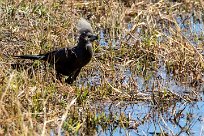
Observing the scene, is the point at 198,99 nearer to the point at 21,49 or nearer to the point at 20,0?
the point at 21,49

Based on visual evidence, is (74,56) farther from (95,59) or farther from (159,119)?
(159,119)

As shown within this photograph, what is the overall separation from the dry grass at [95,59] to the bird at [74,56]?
→ 0.52 ft

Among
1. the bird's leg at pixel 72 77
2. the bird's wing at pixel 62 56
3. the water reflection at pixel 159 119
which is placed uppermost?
the bird's wing at pixel 62 56

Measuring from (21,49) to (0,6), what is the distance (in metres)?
1.10

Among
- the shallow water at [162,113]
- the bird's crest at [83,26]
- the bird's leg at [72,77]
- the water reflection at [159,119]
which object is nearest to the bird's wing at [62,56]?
the bird's leg at [72,77]

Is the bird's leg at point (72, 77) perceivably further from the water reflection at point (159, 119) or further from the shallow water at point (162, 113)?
the water reflection at point (159, 119)

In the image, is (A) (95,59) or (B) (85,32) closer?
(B) (85,32)

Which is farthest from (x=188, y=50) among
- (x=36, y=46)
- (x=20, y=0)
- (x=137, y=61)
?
Answer: (x=20, y=0)

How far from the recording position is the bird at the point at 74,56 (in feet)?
24.2

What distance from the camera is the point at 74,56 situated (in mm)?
7430

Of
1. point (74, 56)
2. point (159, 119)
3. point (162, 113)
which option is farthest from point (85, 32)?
point (159, 119)

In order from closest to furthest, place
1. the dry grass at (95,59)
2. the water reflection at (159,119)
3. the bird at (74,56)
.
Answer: the dry grass at (95,59) < the water reflection at (159,119) < the bird at (74,56)

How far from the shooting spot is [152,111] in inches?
272

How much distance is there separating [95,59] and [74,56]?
0.81 m
